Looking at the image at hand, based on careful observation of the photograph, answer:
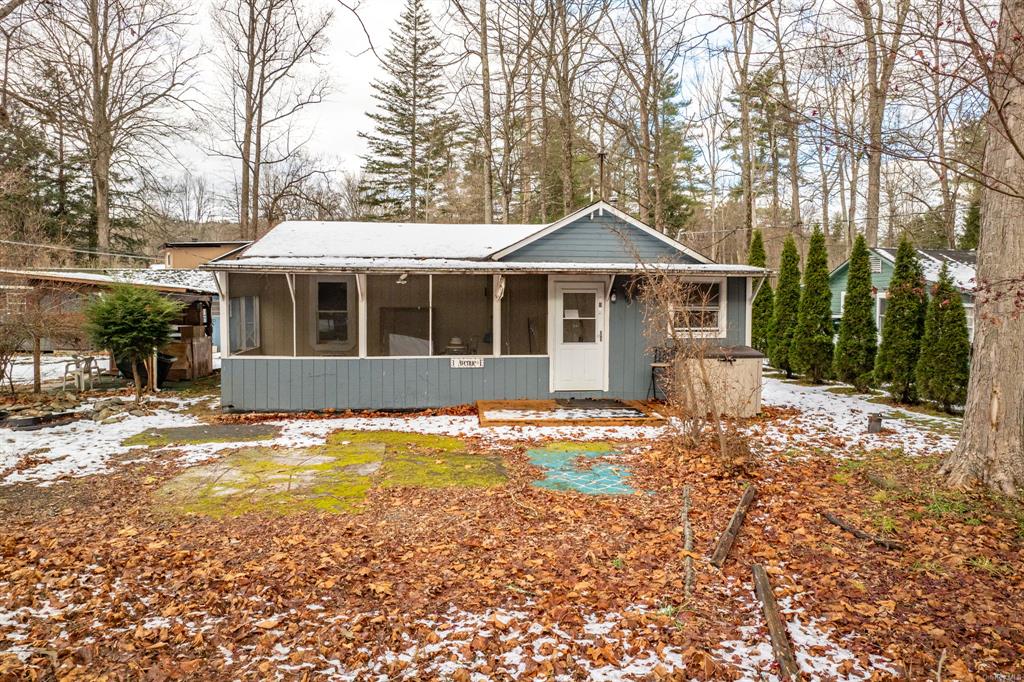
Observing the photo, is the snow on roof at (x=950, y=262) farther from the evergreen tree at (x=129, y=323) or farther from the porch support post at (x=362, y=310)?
the evergreen tree at (x=129, y=323)

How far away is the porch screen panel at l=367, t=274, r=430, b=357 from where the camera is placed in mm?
11000

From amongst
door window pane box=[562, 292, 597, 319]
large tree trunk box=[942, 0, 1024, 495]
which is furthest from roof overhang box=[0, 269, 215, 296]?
large tree trunk box=[942, 0, 1024, 495]

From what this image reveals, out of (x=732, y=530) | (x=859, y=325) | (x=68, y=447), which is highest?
(x=859, y=325)

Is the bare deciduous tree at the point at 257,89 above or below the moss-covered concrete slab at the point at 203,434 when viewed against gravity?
above

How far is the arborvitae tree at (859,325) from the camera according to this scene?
11578 mm

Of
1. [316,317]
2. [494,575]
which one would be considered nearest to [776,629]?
[494,575]

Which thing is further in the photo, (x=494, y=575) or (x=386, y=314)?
(x=386, y=314)

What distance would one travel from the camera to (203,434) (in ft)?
26.1

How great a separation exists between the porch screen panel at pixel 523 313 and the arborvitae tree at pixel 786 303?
6.62m

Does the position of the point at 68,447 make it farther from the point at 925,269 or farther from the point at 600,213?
the point at 925,269

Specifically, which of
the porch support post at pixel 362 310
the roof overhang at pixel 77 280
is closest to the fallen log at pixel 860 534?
Result: the porch support post at pixel 362 310

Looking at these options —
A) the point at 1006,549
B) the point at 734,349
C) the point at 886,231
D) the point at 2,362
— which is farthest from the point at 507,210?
the point at 886,231

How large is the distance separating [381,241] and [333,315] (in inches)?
65.9

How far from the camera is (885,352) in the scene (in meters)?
10.7
